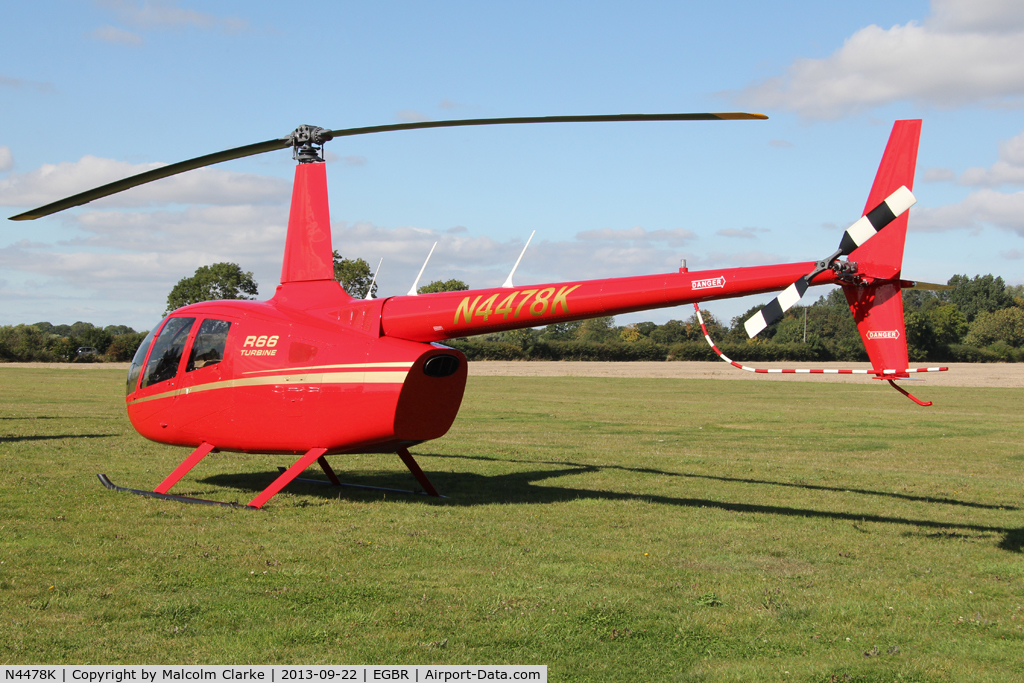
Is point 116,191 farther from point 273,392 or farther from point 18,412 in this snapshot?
point 18,412

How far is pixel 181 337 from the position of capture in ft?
38.7

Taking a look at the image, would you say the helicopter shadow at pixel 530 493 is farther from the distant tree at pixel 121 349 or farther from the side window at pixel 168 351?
the distant tree at pixel 121 349

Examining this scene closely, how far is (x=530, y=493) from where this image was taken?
12.6m

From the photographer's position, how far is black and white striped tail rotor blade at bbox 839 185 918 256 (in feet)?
27.0

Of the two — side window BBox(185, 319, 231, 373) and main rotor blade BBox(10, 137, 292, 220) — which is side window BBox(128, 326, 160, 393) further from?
main rotor blade BBox(10, 137, 292, 220)

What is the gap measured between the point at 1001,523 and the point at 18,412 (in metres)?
25.4

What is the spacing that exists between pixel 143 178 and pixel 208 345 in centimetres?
244

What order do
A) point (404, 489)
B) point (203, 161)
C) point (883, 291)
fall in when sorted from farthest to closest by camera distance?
1. point (404, 489)
2. point (203, 161)
3. point (883, 291)

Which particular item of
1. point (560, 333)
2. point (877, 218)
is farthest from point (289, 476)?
point (560, 333)

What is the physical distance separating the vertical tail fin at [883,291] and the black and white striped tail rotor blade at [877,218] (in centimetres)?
36

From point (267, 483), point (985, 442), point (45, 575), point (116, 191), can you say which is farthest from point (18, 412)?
point (985, 442)

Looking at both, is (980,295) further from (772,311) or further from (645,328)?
(772,311)

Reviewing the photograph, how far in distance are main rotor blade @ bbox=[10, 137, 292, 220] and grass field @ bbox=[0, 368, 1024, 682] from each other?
387 centimetres

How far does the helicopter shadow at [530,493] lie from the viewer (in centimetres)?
1043
